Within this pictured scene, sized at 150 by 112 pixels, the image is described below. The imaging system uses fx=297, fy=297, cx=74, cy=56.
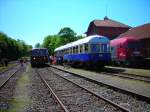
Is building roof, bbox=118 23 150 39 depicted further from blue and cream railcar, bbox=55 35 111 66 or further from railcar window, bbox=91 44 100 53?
railcar window, bbox=91 44 100 53

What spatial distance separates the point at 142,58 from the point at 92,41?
5936mm

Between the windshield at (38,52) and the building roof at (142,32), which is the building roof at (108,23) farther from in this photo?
the windshield at (38,52)

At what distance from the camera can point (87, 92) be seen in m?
13.9

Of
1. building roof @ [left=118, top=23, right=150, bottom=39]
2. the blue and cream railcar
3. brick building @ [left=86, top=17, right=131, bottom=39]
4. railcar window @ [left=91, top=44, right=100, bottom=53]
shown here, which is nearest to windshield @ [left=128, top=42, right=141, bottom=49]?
the blue and cream railcar

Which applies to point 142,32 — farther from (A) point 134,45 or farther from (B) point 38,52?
(B) point 38,52

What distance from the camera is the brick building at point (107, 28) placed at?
7088cm

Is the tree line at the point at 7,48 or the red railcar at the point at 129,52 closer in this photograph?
the red railcar at the point at 129,52

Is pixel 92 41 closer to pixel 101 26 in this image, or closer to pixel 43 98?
pixel 43 98

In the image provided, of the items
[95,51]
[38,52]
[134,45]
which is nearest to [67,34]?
[38,52]

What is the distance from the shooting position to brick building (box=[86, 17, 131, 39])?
70875mm

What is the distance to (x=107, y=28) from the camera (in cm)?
7181

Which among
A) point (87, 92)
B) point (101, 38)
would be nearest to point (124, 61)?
point (101, 38)

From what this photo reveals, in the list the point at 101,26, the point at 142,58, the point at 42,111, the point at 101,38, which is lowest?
the point at 42,111

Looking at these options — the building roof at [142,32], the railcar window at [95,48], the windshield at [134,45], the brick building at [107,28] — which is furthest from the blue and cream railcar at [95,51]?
the brick building at [107,28]
